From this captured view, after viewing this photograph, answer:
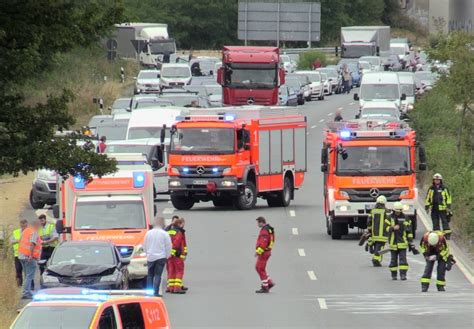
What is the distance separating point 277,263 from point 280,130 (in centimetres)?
1084

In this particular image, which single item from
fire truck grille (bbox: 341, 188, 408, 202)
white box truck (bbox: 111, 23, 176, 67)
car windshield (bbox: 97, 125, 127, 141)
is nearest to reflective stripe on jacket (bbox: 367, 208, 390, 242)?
fire truck grille (bbox: 341, 188, 408, 202)

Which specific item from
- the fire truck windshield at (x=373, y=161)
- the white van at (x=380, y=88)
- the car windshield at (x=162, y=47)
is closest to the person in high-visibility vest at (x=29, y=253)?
the fire truck windshield at (x=373, y=161)

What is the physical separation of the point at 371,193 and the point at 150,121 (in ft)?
43.5

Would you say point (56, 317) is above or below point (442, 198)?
above

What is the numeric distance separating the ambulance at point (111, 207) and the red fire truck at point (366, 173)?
22.7ft

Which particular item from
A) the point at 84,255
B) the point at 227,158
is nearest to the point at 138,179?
the point at 84,255

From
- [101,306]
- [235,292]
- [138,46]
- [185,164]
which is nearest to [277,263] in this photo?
[235,292]

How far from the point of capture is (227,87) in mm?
65000

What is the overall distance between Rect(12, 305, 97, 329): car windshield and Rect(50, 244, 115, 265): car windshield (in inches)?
367

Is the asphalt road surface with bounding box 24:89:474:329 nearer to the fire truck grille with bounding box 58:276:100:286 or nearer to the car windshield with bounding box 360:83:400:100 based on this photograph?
the fire truck grille with bounding box 58:276:100:286

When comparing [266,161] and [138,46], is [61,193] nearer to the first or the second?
[266,161]

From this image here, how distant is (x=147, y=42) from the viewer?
9825 centimetres

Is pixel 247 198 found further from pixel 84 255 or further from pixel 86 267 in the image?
pixel 86 267

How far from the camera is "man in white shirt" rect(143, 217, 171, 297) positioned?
28797mm
